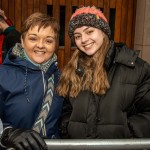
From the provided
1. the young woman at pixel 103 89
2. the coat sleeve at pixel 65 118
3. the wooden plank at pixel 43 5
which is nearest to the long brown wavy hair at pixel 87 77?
the young woman at pixel 103 89

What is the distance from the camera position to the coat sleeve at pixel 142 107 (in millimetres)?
2182

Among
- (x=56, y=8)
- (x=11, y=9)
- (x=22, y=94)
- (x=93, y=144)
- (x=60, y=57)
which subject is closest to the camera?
(x=93, y=144)

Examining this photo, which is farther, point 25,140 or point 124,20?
point 124,20

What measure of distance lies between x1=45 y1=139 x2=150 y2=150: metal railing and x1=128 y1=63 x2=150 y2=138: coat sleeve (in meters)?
0.63

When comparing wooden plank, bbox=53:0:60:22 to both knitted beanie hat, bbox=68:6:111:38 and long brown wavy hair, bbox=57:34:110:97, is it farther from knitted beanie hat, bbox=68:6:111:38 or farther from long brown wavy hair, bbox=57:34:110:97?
long brown wavy hair, bbox=57:34:110:97

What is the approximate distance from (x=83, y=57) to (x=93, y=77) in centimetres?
24

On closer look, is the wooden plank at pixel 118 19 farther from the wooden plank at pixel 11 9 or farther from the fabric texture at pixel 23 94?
the fabric texture at pixel 23 94

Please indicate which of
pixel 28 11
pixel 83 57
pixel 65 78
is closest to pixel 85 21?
pixel 83 57

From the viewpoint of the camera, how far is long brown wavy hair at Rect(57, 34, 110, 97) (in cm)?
220

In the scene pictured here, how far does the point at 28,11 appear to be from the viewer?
5043 millimetres

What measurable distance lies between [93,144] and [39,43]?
96 centimetres

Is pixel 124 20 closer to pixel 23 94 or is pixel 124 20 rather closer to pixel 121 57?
pixel 121 57

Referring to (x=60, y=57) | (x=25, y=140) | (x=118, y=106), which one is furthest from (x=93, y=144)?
(x=60, y=57)

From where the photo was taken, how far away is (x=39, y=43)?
2209 millimetres
